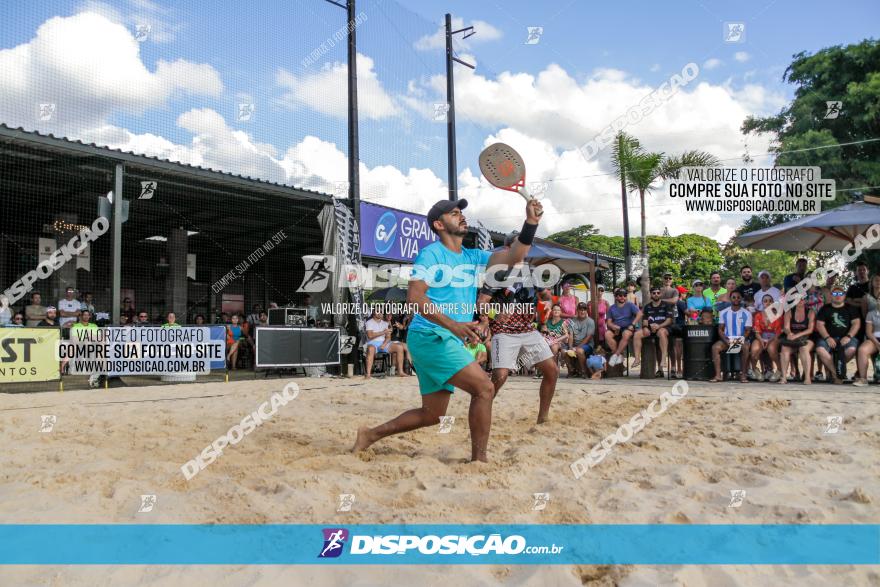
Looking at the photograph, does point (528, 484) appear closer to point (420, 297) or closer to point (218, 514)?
point (420, 297)

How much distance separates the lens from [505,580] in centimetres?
207

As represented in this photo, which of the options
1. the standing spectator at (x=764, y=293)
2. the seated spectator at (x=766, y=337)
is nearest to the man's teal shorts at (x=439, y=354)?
the seated spectator at (x=766, y=337)

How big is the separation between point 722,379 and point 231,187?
1040 centimetres

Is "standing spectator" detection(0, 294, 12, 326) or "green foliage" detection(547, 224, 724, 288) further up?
"green foliage" detection(547, 224, 724, 288)

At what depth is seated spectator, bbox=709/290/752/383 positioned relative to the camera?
8.56m

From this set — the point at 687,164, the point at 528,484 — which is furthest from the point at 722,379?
the point at 687,164

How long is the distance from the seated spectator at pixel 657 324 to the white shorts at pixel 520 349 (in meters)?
4.90

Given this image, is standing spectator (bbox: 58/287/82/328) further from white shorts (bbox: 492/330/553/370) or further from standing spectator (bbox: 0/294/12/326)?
white shorts (bbox: 492/330/553/370)

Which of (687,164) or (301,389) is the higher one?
(687,164)

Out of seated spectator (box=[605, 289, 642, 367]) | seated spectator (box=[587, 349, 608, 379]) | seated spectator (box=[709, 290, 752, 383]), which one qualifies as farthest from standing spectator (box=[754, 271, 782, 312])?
seated spectator (box=[587, 349, 608, 379])

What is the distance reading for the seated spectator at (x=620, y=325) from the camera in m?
9.63

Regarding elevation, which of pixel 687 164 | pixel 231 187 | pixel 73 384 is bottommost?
pixel 73 384

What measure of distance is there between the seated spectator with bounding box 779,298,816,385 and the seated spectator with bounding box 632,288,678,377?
5.37ft

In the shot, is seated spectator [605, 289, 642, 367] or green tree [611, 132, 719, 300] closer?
seated spectator [605, 289, 642, 367]
